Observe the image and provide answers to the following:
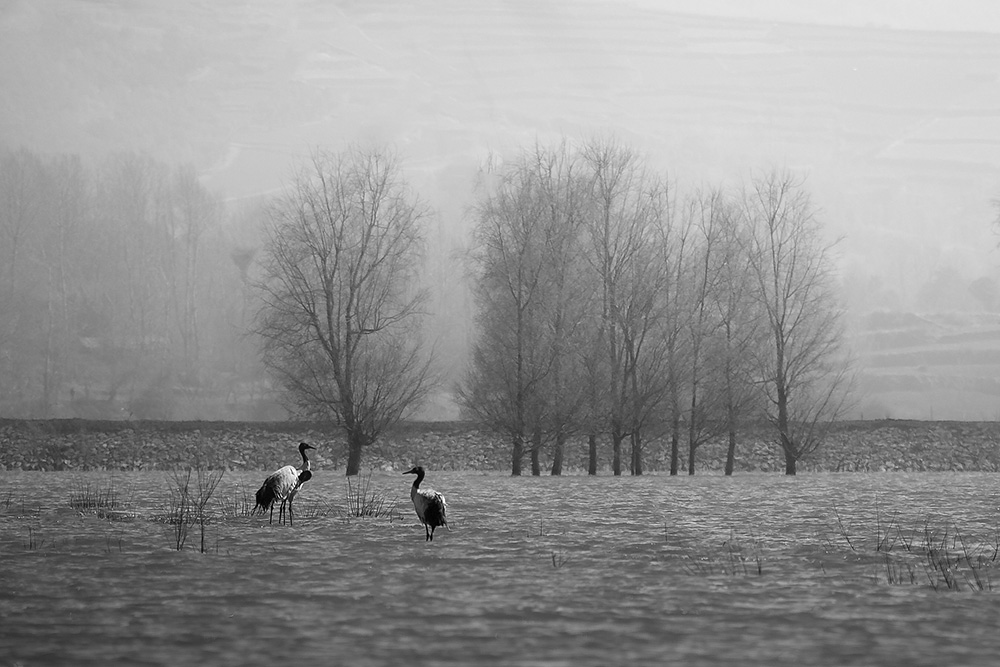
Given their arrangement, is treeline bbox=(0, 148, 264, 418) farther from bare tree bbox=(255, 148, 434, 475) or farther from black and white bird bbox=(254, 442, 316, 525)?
black and white bird bbox=(254, 442, 316, 525)

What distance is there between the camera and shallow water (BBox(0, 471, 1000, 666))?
8727 millimetres

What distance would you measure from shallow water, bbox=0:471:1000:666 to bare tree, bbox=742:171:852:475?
2508cm

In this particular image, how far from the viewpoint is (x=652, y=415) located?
146ft

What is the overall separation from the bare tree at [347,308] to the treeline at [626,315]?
304 centimetres

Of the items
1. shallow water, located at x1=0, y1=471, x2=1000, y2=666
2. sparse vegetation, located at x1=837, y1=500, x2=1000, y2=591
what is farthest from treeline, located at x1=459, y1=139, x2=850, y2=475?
sparse vegetation, located at x1=837, y1=500, x2=1000, y2=591

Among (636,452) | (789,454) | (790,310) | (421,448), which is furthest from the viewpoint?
(421,448)

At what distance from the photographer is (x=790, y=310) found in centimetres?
4931

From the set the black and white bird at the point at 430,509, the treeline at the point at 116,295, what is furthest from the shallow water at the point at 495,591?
the treeline at the point at 116,295

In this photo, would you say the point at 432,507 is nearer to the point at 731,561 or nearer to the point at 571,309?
the point at 731,561

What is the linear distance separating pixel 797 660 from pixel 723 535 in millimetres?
9708

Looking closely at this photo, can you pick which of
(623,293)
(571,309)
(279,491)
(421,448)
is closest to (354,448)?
(421,448)

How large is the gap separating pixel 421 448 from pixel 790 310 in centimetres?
1779

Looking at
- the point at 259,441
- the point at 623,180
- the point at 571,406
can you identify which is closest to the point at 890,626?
the point at 571,406

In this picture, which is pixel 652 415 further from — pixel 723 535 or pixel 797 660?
pixel 797 660
